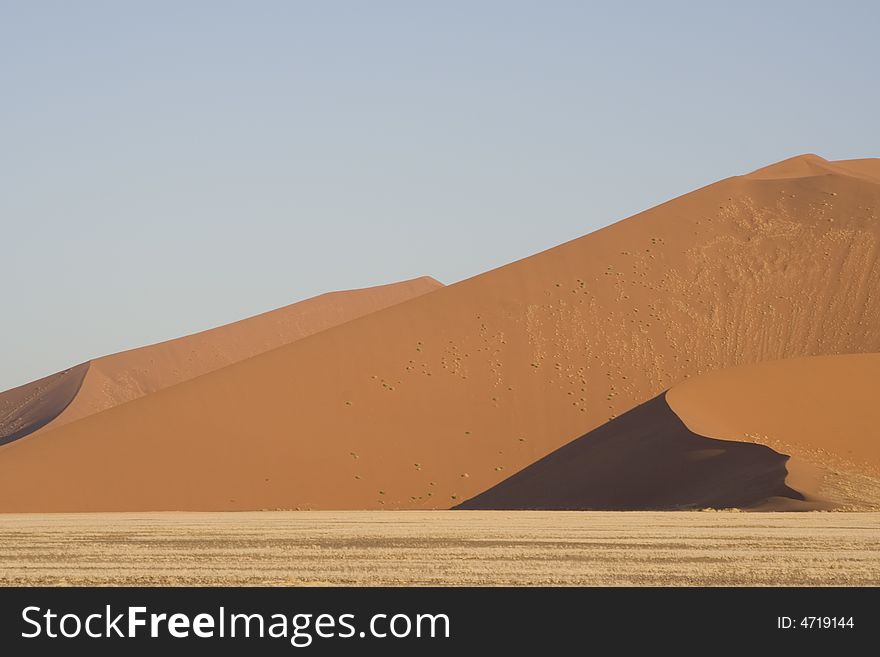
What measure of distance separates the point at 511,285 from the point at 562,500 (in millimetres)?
24917

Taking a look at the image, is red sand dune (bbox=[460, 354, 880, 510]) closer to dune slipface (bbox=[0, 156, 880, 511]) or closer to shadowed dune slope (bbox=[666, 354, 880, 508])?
shadowed dune slope (bbox=[666, 354, 880, 508])

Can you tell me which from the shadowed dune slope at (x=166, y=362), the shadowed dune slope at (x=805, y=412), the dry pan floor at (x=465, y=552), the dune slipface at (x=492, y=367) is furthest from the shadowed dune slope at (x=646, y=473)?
the shadowed dune slope at (x=166, y=362)

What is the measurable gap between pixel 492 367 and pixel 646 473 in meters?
18.5

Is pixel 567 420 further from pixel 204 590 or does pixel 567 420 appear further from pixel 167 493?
pixel 204 590

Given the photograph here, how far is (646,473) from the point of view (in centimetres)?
4497

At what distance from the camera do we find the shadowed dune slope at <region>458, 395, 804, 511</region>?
4003 centimetres

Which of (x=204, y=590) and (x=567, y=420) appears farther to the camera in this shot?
(x=567, y=420)

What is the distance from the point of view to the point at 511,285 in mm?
70000

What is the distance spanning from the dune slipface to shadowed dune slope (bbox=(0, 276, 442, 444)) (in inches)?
1979

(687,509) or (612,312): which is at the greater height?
(612,312)

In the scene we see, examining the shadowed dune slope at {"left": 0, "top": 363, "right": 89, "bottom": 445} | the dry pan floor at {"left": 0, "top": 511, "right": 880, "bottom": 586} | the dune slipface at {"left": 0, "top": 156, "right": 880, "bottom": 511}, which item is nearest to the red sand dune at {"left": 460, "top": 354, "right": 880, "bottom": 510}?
the dune slipface at {"left": 0, "top": 156, "right": 880, "bottom": 511}

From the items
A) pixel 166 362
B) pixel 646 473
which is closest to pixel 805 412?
pixel 646 473

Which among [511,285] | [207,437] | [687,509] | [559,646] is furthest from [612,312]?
[559,646]

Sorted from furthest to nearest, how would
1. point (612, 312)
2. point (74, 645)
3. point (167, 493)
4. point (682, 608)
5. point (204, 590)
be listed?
1. point (612, 312)
2. point (167, 493)
3. point (204, 590)
4. point (682, 608)
5. point (74, 645)
